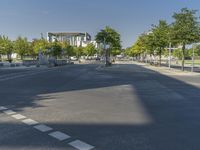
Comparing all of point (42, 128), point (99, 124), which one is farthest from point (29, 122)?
point (99, 124)

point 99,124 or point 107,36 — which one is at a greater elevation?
point 107,36

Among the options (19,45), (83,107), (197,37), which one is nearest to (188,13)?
(197,37)

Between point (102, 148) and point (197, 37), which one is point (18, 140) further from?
point (197, 37)

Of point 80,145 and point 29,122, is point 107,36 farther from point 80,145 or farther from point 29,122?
point 80,145

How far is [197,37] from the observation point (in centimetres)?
3225

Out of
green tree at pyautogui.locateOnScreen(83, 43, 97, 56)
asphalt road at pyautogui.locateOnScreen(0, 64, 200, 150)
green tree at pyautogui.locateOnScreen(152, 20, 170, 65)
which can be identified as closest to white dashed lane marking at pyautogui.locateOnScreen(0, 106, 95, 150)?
asphalt road at pyautogui.locateOnScreen(0, 64, 200, 150)

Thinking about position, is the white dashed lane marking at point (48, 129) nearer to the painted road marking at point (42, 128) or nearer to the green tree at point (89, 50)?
the painted road marking at point (42, 128)

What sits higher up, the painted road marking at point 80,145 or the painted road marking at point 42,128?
the painted road marking at point 80,145

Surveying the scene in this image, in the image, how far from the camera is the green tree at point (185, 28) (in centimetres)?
3212

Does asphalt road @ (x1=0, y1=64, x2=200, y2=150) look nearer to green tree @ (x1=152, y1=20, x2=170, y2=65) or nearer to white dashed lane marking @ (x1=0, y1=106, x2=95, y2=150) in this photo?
white dashed lane marking @ (x1=0, y1=106, x2=95, y2=150)

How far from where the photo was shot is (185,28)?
31.9 m

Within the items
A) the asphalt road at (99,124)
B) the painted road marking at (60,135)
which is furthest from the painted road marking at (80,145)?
the painted road marking at (60,135)

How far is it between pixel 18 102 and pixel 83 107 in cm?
263

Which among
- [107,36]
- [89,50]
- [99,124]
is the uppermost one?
[107,36]
